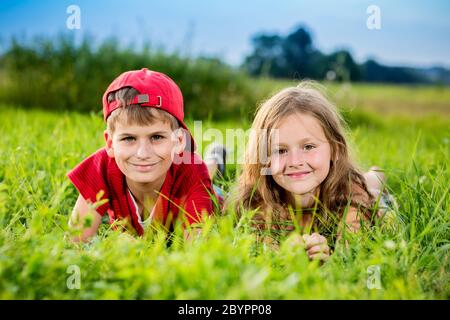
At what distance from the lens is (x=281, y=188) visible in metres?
2.62

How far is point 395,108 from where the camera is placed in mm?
10812

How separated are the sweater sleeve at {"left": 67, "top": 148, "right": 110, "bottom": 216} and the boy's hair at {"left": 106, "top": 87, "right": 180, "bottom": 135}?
283 millimetres

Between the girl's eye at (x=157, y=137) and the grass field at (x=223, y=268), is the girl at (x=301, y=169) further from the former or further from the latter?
the girl's eye at (x=157, y=137)

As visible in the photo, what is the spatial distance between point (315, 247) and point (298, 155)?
529mm

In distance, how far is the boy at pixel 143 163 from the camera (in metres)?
2.37

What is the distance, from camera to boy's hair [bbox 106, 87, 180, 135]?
7.70ft

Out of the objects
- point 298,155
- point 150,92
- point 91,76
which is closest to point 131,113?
point 150,92

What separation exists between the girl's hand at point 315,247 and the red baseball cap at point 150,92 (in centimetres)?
90

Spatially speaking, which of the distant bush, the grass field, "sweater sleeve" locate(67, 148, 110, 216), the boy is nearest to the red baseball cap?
the boy

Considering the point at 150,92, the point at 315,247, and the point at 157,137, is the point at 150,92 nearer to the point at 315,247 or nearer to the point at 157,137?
the point at 157,137

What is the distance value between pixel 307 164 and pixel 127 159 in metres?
0.85

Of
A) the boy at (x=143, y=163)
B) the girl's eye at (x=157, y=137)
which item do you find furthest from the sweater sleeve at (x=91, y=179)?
the girl's eye at (x=157, y=137)

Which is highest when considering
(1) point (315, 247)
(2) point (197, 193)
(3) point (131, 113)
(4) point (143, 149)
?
(3) point (131, 113)
